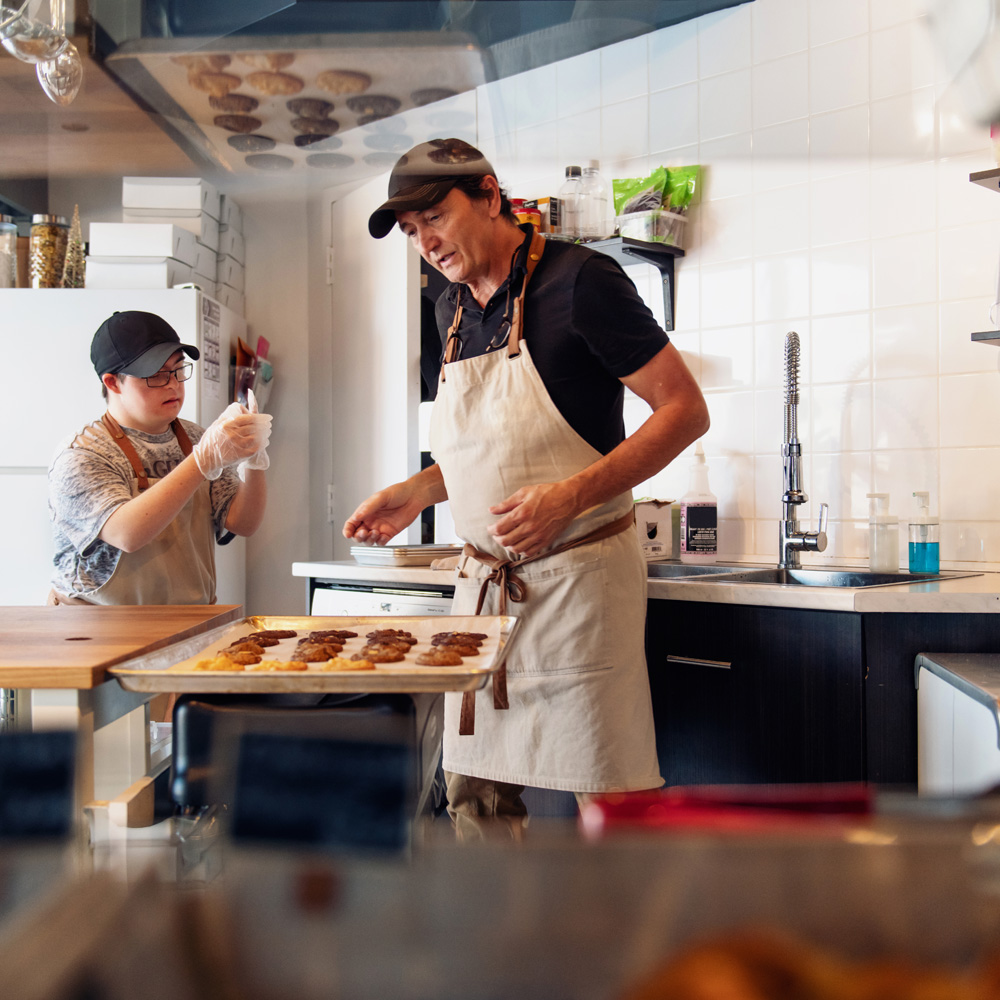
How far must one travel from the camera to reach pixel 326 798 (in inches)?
12.7

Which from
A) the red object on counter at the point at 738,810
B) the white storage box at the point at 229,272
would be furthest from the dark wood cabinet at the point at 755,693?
the white storage box at the point at 229,272

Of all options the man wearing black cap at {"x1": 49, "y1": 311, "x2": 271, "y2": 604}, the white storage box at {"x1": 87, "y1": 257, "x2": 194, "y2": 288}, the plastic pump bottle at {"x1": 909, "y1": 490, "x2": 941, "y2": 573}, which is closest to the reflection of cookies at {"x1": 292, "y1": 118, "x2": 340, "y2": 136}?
the man wearing black cap at {"x1": 49, "y1": 311, "x2": 271, "y2": 604}

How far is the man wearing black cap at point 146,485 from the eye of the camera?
1570mm

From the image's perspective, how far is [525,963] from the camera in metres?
0.16

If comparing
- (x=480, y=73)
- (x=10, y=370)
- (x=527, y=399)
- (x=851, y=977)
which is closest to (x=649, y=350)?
(x=527, y=399)

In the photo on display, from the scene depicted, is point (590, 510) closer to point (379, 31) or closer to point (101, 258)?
point (379, 31)

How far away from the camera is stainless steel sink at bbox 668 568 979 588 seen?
5.84 feet

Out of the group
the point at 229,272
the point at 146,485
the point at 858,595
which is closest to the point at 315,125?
the point at 858,595

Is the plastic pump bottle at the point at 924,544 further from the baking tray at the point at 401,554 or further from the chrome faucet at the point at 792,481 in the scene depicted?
the baking tray at the point at 401,554

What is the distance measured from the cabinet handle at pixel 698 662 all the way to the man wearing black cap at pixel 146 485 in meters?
0.85

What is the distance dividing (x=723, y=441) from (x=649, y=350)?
88 centimetres

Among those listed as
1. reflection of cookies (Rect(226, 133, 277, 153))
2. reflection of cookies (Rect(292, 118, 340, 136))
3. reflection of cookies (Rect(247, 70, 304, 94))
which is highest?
reflection of cookies (Rect(247, 70, 304, 94))

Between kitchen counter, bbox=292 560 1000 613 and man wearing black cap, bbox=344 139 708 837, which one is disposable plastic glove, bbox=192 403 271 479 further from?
kitchen counter, bbox=292 560 1000 613

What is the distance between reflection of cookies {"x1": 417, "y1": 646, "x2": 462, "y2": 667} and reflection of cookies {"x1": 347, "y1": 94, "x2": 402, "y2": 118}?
0.75 metres
